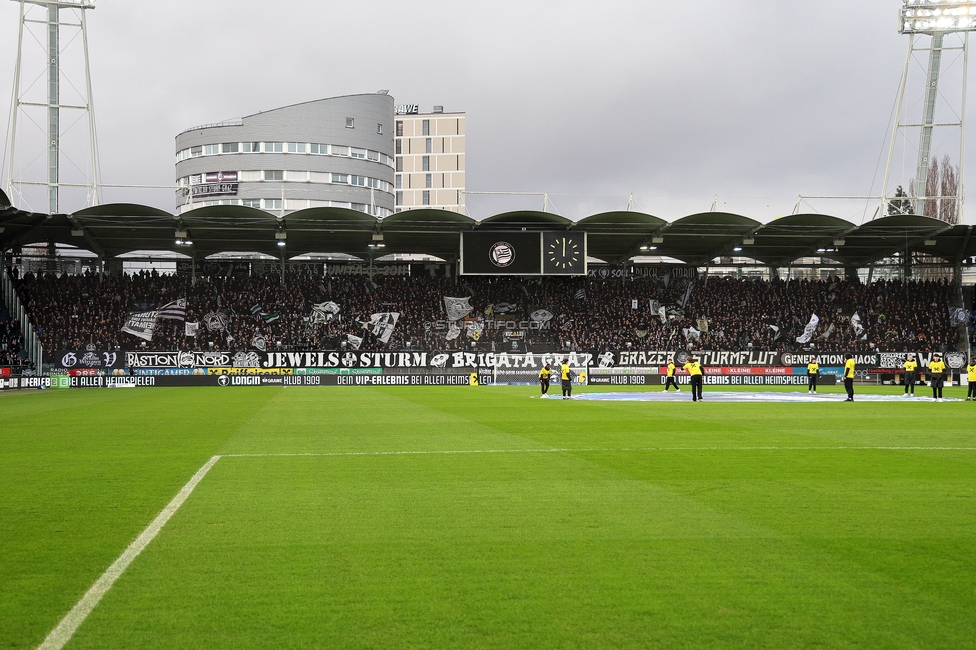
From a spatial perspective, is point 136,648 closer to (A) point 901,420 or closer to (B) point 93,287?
(A) point 901,420

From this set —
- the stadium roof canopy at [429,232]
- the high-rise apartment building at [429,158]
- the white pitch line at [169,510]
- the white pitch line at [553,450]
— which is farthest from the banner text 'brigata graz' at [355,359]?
the high-rise apartment building at [429,158]

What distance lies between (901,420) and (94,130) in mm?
47194

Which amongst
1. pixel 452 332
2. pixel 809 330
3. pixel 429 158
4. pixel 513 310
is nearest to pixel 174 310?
pixel 452 332

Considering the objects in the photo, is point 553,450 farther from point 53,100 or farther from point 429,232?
point 53,100

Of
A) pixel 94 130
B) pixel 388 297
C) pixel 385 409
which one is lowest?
pixel 385 409

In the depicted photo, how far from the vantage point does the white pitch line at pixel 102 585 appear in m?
4.70

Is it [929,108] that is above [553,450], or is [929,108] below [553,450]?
above

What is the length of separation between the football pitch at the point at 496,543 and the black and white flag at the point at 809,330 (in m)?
45.6

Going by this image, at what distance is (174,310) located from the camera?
55.9 m

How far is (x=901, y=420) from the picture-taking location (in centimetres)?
2059

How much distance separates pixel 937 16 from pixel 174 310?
52.9m

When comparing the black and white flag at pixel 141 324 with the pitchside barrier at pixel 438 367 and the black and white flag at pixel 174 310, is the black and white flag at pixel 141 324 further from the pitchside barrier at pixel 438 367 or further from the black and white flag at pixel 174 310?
the pitchside barrier at pixel 438 367

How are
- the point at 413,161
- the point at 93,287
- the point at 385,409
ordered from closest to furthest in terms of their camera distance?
the point at 385,409 < the point at 93,287 < the point at 413,161

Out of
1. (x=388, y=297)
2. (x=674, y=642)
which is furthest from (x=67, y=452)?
(x=388, y=297)
